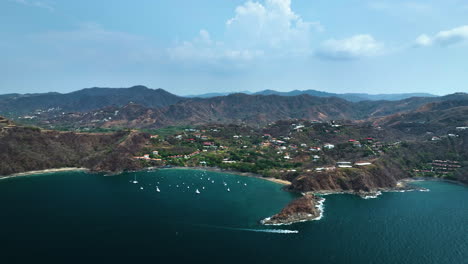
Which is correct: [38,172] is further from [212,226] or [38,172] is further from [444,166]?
[444,166]

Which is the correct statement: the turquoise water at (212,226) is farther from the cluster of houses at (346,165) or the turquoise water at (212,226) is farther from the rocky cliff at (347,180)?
the cluster of houses at (346,165)

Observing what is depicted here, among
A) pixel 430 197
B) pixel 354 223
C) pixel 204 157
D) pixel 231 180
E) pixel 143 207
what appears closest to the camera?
pixel 354 223

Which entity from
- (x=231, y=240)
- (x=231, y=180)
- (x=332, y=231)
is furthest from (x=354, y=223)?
(x=231, y=180)

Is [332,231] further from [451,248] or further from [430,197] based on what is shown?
[430,197]

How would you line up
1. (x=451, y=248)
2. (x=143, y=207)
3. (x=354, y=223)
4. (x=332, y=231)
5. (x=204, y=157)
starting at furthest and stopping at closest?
(x=204, y=157), (x=143, y=207), (x=354, y=223), (x=332, y=231), (x=451, y=248)

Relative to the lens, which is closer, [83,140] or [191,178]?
[191,178]

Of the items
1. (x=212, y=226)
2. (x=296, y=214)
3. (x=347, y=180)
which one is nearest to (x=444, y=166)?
(x=347, y=180)
